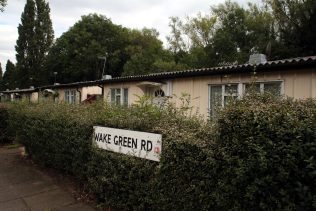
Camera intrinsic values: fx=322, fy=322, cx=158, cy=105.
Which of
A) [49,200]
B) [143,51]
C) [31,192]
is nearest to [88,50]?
[143,51]

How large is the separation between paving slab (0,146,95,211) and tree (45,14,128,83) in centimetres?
4234

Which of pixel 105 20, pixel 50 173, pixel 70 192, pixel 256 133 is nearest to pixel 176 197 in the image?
pixel 256 133

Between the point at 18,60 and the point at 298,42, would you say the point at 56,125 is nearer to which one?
the point at 298,42

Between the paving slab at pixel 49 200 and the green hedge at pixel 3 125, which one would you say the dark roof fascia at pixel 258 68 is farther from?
the green hedge at pixel 3 125

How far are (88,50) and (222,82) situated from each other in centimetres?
4110

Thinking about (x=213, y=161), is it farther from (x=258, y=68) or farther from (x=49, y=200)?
(x=258, y=68)

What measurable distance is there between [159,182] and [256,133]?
1674 mm

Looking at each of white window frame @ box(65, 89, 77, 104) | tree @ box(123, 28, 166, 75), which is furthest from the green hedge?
tree @ box(123, 28, 166, 75)

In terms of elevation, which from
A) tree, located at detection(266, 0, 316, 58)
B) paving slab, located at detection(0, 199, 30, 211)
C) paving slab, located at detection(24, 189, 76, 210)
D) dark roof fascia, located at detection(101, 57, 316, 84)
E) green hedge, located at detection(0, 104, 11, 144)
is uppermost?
tree, located at detection(266, 0, 316, 58)

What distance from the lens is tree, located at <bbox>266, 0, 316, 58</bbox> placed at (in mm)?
26969

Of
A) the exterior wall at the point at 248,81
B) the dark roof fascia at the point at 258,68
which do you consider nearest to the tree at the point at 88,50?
the exterior wall at the point at 248,81

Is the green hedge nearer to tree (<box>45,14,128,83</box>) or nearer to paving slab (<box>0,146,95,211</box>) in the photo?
paving slab (<box>0,146,95,211</box>)

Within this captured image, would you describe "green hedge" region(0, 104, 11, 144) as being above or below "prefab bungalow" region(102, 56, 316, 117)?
below

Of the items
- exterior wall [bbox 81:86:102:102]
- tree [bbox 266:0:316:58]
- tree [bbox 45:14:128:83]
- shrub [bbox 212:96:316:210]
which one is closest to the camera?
shrub [bbox 212:96:316:210]
